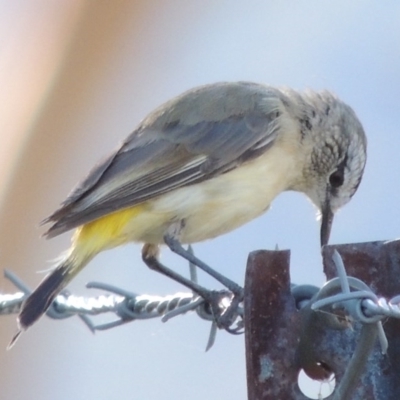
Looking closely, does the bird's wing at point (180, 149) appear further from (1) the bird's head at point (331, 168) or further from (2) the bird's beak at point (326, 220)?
(2) the bird's beak at point (326, 220)

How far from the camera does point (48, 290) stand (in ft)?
11.7

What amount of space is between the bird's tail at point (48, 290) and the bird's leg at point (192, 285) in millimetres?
481

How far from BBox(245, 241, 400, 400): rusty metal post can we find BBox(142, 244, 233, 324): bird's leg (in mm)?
1248

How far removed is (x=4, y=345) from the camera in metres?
6.89

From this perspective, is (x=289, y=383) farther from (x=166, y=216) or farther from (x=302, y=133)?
(x=302, y=133)

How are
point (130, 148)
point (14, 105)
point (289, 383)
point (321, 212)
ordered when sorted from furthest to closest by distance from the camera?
point (14, 105) < point (321, 212) < point (130, 148) < point (289, 383)

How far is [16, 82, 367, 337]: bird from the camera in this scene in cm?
396

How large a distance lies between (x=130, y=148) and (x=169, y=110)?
322 mm

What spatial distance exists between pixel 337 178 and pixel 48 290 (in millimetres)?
1719

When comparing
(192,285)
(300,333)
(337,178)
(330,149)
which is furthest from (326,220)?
(300,333)

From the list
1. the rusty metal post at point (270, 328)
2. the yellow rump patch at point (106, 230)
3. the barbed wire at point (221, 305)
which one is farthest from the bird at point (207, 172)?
the rusty metal post at point (270, 328)

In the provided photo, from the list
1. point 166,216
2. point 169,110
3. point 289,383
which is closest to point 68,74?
point 169,110

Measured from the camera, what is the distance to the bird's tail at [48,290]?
3387 millimetres

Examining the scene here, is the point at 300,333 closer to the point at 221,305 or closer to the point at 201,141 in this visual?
the point at 221,305
